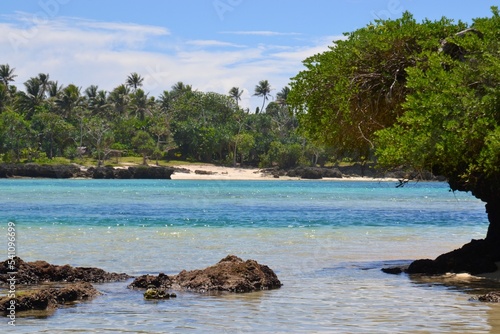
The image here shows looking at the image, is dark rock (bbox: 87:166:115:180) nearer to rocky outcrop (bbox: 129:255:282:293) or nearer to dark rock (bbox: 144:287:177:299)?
rocky outcrop (bbox: 129:255:282:293)

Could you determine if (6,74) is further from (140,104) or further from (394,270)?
(394,270)

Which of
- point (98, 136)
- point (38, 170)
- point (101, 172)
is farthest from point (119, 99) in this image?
point (38, 170)

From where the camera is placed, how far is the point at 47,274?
59.4ft

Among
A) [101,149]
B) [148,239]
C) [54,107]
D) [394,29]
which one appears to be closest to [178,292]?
[394,29]

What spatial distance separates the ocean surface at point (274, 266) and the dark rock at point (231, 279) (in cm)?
37

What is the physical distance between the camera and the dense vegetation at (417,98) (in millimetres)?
17375

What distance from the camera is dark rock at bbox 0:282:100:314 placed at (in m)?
14.0

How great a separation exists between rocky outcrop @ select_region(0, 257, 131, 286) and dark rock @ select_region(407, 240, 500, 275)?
7.17m

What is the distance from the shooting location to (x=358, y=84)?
21078 mm

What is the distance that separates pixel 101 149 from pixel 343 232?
4074 inches

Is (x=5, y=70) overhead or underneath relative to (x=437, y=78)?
overhead

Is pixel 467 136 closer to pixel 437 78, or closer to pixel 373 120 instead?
pixel 437 78

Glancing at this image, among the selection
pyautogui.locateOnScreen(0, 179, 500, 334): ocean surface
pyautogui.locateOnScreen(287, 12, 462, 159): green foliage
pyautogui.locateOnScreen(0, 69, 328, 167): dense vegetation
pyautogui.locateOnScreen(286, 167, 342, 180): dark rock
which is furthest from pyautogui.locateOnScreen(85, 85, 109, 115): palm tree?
pyautogui.locateOnScreen(287, 12, 462, 159): green foliage

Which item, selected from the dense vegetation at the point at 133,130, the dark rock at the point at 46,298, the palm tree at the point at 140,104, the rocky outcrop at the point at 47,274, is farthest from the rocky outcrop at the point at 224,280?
the palm tree at the point at 140,104
